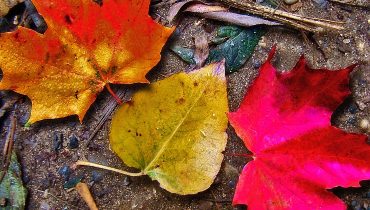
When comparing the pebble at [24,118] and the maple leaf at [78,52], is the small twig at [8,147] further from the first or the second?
the maple leaf at [78,52]

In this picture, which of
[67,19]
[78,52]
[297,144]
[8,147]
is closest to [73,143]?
[8,147]

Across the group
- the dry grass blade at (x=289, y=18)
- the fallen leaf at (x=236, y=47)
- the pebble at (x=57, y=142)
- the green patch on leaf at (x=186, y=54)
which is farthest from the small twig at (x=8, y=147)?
the dry grass blade at (x=289, y=18)

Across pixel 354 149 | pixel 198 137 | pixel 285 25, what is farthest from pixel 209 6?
pixel 354 149

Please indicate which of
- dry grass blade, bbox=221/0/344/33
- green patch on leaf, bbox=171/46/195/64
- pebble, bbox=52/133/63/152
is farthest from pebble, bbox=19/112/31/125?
dry grass blade, bbox=221/0/344/33

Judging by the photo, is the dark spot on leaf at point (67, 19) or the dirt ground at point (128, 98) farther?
the dirt ground at point (128, 98)

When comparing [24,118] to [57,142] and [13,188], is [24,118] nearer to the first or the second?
[57,142]
